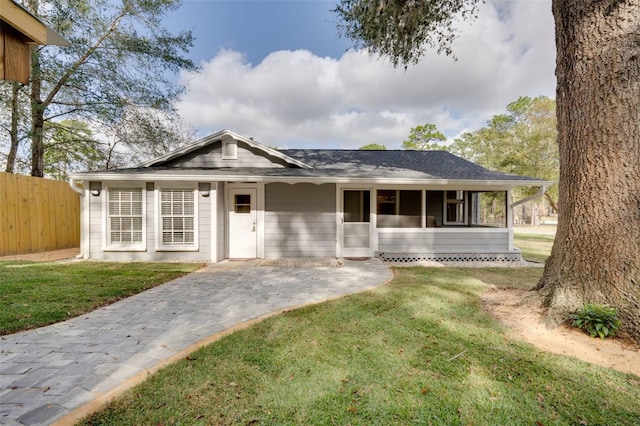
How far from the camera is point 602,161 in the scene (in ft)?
10.4

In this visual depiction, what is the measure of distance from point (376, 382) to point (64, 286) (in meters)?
5.82

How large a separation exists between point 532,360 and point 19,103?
16.5m

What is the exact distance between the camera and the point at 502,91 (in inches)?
809

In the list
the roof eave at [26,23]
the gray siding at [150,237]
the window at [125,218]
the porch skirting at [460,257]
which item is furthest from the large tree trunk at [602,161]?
the window at [125,218]

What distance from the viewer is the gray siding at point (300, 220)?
8086mm

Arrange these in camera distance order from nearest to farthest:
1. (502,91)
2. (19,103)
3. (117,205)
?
(117,205) < (19,103) < (502,91)

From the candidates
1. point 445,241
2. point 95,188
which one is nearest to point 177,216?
point 95,188

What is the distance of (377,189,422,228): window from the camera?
8.22m

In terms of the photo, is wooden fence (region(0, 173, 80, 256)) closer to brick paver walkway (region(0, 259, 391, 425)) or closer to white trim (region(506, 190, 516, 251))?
brick paver walkway (region(0, 259, 391, 425))

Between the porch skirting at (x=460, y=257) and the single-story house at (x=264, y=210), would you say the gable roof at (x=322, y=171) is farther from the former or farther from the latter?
the porch skirting at (x=460, y=257)

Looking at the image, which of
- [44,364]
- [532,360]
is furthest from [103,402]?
[532,360]

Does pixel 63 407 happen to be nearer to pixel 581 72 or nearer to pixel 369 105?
Result: pixel 581 72

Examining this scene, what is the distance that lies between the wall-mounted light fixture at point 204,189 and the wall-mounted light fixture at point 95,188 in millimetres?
2778

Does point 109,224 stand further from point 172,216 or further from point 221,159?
point 221,159
